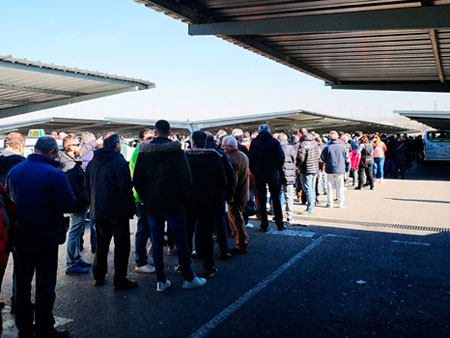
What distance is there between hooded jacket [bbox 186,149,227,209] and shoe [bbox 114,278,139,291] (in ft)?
4.09

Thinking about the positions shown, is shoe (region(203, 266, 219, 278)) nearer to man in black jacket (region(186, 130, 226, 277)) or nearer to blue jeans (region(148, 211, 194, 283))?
man in black jacket (region(186, 130, 226, 277))

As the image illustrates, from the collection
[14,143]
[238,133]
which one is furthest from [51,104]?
[14,143]

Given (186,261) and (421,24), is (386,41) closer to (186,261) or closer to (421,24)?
(421,24)

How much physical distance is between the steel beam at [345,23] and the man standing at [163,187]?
2045mm

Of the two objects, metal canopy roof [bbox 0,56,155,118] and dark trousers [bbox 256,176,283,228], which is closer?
dark trousers [bbox 256,176,283,228]

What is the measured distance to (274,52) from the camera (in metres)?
8.51

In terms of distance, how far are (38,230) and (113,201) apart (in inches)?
50.8

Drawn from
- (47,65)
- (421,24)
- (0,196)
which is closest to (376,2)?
(421,24)

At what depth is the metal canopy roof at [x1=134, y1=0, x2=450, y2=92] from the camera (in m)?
5.29

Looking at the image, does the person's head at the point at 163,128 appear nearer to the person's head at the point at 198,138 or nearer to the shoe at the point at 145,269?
the person's head at the point at 198,138

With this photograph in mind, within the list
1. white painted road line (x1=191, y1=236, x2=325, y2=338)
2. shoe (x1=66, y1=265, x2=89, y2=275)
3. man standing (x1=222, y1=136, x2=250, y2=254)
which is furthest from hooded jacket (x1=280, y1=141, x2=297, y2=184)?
shoe (x1=66, y1=265, x2=89, y2=275)

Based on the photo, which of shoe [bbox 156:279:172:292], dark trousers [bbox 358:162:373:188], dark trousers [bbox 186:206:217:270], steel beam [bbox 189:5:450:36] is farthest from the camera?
dark trousers [bbox 358:162:373:188]

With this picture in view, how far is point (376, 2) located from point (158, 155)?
3.48 meters

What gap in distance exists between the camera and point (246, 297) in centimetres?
491
